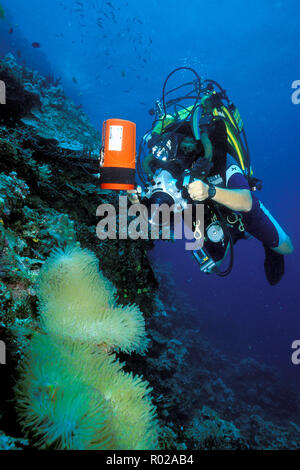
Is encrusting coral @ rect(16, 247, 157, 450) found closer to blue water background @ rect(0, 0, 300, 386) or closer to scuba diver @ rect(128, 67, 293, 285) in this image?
scuba diver @ rect(128, 67, 293, 285)

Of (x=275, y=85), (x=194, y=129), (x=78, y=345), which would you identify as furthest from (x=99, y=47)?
(x=78, y=345)

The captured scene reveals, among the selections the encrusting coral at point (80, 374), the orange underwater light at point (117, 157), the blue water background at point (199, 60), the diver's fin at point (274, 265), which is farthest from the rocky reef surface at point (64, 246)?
the blue water background at point (199, 60)

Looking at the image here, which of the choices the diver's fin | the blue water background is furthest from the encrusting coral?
the blue water background

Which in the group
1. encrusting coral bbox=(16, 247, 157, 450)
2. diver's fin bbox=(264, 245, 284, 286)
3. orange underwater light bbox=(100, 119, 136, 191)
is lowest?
encrusting coral bbox=(16, 247, 157, 450)

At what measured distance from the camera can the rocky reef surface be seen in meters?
1.61

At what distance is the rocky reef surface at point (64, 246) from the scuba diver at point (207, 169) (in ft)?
3.21

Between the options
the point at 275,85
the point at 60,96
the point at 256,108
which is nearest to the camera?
the point at 60,96

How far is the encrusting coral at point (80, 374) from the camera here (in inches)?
40.4

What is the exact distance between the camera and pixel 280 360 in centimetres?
1744

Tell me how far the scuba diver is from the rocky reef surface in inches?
→ 38.5

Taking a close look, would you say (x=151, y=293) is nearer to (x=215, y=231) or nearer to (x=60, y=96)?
(x=215, y=231)

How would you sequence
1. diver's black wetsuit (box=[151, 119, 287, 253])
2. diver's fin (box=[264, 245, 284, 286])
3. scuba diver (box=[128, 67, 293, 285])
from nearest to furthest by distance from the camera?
scuba diver (box=[128, 67, 293, 285]), diver's black wetsuit (box=[151, 119, 287, 253]), diver's fin (box=[264, 245, 284, 286])

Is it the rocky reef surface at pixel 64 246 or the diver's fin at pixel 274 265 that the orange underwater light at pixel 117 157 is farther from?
the diver's fin at pixel 274 265
